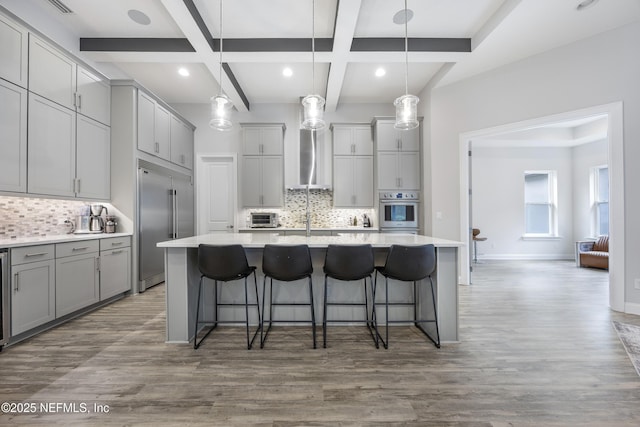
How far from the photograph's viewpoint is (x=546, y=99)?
11.7 ft

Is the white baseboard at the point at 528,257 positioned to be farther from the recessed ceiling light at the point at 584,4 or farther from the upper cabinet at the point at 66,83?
the upper cabinet at the point at 66,83

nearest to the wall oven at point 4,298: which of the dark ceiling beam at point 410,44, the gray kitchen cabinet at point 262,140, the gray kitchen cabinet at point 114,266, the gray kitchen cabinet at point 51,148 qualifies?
the gray kitchen cabinet at point 51,148

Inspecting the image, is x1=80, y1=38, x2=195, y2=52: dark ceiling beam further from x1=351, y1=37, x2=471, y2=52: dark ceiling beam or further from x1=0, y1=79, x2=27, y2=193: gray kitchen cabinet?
x1=351, y1=37, x2=471, y2=52: dark ceiling beam

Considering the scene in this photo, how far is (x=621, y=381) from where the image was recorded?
5.99 feet

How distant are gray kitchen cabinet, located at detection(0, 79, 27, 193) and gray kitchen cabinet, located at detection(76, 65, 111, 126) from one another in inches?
27.4

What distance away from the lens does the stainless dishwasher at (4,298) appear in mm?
2203

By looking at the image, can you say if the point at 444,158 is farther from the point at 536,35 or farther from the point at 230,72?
the point at 230,72

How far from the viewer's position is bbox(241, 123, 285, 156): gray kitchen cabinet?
507cm

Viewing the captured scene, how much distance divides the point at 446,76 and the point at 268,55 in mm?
2644

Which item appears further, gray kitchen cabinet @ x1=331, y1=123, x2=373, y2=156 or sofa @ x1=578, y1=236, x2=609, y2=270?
sofa @ x1=578, y1=236, x2=609, y2=270

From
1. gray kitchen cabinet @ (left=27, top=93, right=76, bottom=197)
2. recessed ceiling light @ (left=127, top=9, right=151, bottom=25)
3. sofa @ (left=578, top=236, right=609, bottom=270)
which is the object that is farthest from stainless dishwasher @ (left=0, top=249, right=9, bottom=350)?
sofa @ (left=578, top=236, right=609, bottom=270)

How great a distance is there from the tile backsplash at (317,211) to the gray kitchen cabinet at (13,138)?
3.39 m

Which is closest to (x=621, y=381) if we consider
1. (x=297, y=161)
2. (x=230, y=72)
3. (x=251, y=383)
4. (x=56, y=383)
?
(x=251, y=383)

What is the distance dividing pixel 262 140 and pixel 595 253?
23.0 feet
